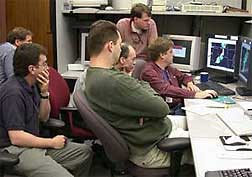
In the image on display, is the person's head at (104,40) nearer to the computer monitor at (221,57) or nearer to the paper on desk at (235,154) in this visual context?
the paper on desk at (235,154)

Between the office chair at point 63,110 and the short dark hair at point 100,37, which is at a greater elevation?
the short dark hair at point 100,37

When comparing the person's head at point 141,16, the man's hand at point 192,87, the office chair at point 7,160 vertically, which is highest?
the person's head at point 141,16

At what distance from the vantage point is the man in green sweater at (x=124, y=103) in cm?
216

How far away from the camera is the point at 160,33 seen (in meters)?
4.55

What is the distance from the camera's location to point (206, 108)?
269cm

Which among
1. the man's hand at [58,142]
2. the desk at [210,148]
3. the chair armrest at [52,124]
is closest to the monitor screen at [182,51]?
the desk at [210,148]

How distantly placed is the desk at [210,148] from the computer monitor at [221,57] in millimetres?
1230

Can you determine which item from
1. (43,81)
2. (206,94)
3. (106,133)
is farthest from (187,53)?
(106,133)

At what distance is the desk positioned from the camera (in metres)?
1.70

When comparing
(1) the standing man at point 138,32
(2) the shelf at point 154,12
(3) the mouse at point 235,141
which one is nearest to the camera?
(3) the mouse at point 235,141

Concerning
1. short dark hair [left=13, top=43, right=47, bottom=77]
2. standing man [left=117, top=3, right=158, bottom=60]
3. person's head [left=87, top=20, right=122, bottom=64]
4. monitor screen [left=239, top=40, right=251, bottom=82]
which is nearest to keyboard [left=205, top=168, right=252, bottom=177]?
person's head [left=87, top=20, right=122, bottom=64]

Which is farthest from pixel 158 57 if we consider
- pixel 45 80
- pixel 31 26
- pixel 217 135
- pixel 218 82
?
pixel 31 26

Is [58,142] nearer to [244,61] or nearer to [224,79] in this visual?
[244,61]

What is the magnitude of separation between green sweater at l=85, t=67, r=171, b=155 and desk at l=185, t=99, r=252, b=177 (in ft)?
0.73
